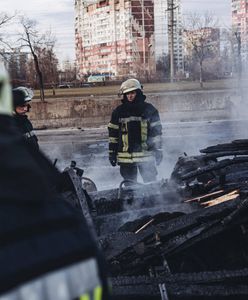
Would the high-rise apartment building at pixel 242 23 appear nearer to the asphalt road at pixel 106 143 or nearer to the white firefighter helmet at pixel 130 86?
the asphalt road at pixel 106 143

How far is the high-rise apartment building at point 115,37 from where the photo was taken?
5559cm

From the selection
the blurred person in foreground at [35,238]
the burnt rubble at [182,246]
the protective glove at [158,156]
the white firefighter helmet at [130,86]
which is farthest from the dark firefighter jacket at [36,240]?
the protective glove at [158,156]

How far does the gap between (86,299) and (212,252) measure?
2.52m

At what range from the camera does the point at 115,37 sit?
66188 millimetres

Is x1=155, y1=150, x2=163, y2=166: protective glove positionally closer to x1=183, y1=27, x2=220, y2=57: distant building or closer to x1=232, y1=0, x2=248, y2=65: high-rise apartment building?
x1=232, y1=0, x2=248, y2=65: high-rise apartment building

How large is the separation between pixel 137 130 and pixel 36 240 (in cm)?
558

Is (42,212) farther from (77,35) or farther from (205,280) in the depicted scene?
(77,35)

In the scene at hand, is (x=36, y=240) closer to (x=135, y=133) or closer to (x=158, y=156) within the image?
(x=135, y=133)

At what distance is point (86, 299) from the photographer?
40.5 inches

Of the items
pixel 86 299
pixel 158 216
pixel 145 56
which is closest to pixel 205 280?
pixel 158 216

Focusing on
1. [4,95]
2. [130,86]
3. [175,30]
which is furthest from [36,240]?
[175,30]

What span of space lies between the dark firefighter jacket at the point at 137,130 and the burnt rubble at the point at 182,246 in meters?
2.03

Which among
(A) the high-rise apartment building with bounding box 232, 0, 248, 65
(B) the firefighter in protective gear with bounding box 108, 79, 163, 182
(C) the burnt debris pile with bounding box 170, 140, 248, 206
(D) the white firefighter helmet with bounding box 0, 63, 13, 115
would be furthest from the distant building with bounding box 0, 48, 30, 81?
(D) the white firefighter helmet with bounding box 0, 63, 13, 115

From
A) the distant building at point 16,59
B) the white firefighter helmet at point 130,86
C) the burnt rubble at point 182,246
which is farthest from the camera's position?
the distant building at point 16,59
